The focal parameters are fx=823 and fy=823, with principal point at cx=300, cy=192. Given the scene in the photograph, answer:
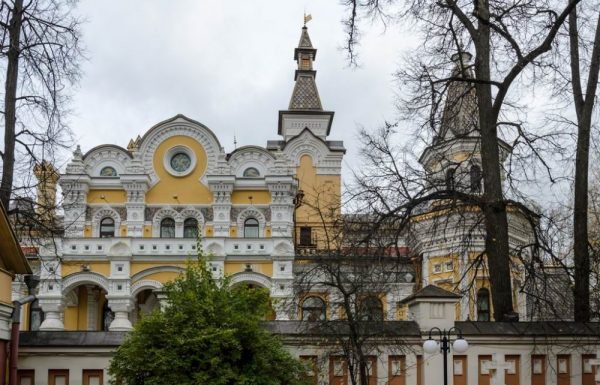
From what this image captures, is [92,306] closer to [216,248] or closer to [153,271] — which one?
[153,271]

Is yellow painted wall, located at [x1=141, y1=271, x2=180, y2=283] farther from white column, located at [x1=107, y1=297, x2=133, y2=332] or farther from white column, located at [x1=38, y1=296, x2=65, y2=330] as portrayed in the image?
white column, located at [x1=38, y1=296, x2=65, y2=330]

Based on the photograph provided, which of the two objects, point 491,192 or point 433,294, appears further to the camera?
point 491,192

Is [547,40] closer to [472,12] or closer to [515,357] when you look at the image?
[472,12]

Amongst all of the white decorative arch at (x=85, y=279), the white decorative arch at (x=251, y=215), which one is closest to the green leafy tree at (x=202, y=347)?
the white decorative arch at (x=85, y=279)

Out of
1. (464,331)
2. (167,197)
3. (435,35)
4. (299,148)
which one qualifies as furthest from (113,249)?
(464,331)

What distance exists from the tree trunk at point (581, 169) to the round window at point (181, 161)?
29199 millimetres

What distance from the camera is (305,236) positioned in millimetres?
44500

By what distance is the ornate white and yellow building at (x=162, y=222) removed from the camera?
127ft

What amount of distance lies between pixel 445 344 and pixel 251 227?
3157cm

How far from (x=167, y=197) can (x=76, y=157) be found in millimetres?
5033

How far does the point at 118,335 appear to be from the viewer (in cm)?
1190

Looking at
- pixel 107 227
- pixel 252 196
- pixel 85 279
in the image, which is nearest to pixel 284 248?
pixel 252 196

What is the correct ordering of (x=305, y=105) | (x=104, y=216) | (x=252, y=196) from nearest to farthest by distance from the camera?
(x=104, y=216)
(x=252, y=196)
(x=305, y=105)

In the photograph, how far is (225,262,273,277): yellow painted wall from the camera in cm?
3934
